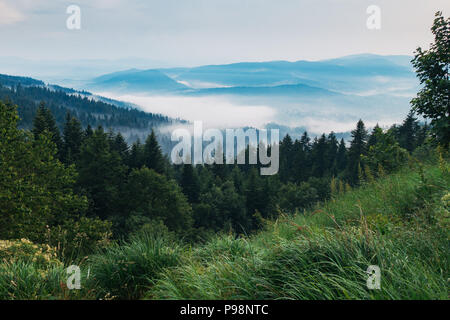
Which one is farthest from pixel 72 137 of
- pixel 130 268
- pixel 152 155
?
pixel 130 268

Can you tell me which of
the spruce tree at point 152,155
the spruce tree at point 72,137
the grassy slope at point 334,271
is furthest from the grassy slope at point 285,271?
the spruce tree at point 152,155

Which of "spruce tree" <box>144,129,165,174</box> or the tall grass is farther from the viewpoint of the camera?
"spruce tree" <box>144,129,165,174</box>

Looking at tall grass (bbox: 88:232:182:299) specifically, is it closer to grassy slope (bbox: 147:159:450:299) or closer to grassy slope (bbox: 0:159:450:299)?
grassy slope (bbox: 0:159:450:299)

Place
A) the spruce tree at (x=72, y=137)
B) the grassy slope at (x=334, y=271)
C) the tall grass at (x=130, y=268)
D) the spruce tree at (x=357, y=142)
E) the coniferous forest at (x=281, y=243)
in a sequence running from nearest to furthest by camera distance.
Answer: the grassy slope at (x=334, y=271), the coniferous forest at (x=281, y=243), the tall grass at (x=130, y=268), the spruce tree at (x=72, y=137), the spruce tree at (x=357, y=142)

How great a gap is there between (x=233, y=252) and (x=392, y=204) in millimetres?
3763

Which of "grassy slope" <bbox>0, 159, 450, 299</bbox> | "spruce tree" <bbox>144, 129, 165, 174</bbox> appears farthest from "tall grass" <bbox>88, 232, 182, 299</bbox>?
"spruce tree" <bbox>144, 129, 165, 174</bbox>

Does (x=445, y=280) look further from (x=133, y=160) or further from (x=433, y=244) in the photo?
(x=133, y=160)

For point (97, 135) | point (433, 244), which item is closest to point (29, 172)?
point (97, 135)

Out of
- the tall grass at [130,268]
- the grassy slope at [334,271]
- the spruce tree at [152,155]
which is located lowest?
the spruce tree at [152,155]

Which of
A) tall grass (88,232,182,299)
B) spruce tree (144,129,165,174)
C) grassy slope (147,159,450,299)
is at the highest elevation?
grassy slope (147,159,450,299)

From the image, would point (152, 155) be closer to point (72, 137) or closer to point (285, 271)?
point (72, 137)

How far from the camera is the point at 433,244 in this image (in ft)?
11.4

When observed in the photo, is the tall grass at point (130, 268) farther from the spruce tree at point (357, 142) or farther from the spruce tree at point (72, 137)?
the spruce tree at point (357, 142)

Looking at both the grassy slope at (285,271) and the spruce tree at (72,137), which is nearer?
the grassy slope at (285,271)
